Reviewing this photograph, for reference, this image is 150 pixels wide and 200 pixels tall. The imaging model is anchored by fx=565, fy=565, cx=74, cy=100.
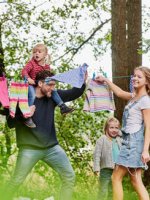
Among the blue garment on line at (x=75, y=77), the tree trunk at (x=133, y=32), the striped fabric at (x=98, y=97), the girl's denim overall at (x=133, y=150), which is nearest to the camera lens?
the girl's denim overall at (x=133, y=150)

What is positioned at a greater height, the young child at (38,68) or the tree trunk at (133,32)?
the tree trunk at (133,32)

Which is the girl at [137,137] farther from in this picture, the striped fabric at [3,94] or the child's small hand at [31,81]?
the striped fabric at [3,94]

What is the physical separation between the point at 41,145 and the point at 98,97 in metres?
1.13

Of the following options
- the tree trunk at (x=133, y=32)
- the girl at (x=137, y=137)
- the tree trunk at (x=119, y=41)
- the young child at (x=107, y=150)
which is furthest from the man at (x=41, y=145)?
the tree trunk at (x=133, y=32)

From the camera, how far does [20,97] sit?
5836 mm

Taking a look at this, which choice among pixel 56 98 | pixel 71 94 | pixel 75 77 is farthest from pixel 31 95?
pixel 75 77

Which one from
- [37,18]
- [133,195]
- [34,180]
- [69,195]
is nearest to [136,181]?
[69,195]

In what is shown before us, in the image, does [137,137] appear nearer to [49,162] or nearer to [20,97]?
[49,162]

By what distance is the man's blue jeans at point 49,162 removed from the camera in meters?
5.69

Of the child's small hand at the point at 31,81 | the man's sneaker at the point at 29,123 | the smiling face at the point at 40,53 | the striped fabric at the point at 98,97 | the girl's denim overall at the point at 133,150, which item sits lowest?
the girl's denim overall at the point at 133,150

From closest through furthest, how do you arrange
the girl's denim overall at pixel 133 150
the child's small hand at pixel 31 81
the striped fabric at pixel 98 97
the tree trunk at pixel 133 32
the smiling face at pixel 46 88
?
the girl's denim overall at pixel 133 150
the smiling face at pixel 46 88
the child's small hand at pixel 31 81
the striped fabric at pixel 98 97
the tree trunk at pixel 133 32

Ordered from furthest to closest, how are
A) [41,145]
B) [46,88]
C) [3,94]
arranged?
[3,94] → [46,88] → [41,145]

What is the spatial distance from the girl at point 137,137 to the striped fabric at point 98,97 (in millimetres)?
678

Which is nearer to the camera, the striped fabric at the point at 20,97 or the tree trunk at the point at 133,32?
the striped fabric at the point at 20,97
